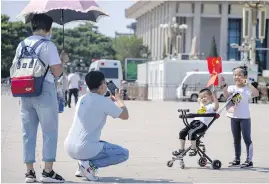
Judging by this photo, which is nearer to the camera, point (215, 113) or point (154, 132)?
point (215, 113)

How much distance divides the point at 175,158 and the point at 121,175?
99cm

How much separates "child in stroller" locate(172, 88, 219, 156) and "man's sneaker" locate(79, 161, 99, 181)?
1.67 m

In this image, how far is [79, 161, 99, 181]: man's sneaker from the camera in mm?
8195

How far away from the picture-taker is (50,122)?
799 centimetres

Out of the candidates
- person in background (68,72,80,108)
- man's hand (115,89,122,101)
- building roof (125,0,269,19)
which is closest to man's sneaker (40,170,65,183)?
man's hand (115,89,122,101)

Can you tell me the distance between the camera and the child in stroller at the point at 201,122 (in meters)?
9.57

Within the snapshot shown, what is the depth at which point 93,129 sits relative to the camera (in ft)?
27.1

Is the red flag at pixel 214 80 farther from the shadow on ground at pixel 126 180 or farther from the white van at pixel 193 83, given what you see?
the white van at pixel 193 83

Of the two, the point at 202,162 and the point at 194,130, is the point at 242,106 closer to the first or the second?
the point at 194,130

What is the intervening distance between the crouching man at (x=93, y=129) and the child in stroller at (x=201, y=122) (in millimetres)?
1461

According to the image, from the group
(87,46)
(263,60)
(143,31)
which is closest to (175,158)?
(263,60)

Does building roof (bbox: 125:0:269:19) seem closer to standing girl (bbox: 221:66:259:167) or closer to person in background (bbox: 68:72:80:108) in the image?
person in background (bbox: 68:72:80:108)

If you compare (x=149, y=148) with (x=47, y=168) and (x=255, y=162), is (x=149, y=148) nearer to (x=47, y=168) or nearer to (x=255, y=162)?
(x=255, y=162)

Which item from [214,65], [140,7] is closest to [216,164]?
[214,65]
